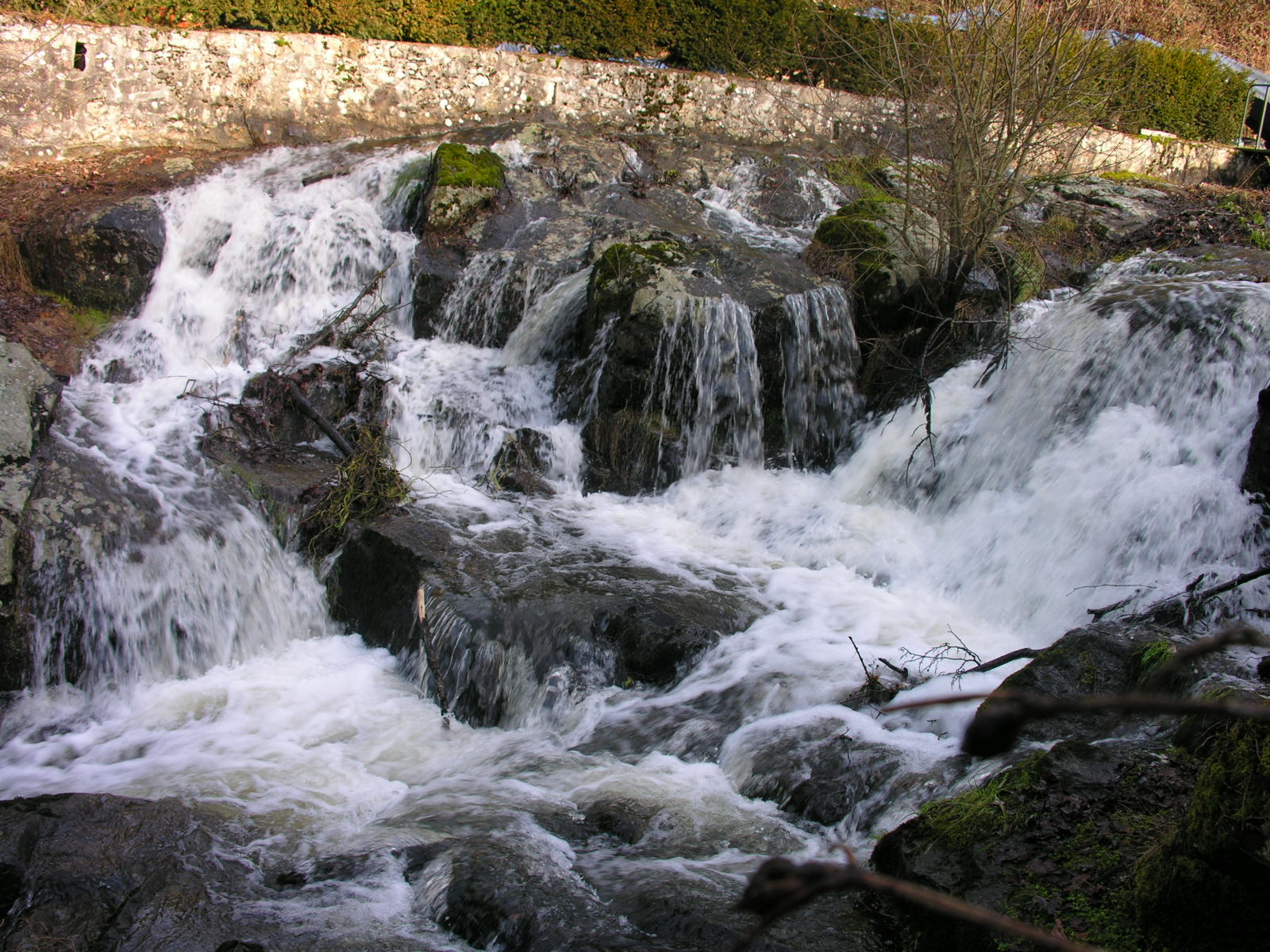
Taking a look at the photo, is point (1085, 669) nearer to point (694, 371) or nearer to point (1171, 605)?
point (1171, 605)

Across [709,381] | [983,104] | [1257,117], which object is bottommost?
[709,381]

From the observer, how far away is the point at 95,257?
9.26m

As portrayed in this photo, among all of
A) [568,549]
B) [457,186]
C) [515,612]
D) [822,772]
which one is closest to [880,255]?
[568,549]

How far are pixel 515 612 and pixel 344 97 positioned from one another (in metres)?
9.66

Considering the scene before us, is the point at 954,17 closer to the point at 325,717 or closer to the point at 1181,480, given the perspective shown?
the point at 1181,480

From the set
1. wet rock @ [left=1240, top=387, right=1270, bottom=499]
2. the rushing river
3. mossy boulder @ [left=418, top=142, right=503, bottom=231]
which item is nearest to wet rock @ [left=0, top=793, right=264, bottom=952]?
the rushing river

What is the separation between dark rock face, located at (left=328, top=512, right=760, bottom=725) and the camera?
5.40 meters

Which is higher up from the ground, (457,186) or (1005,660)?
(457,186)

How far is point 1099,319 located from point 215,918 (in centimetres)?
741

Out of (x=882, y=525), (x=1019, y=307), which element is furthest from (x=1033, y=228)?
(x=882, y=525)

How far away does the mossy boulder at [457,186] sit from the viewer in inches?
404

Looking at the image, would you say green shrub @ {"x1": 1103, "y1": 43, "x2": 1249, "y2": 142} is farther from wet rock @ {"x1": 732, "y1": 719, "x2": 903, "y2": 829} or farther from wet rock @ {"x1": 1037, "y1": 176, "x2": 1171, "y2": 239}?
wet rock @ {"x1": 732, "y1": 719, "x2": 903, "y2": 829}

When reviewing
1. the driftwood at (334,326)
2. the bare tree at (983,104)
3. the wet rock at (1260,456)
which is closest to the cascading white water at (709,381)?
the bare tree at (983,104)

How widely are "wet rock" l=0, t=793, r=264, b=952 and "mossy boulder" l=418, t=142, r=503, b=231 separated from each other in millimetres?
7574
